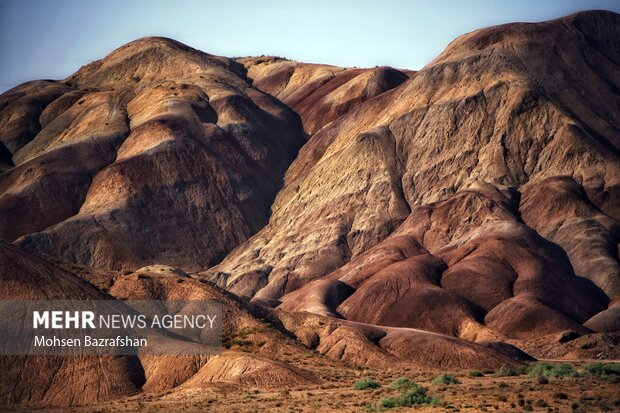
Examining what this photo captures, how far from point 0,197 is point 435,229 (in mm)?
68105

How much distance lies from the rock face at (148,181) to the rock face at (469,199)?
6.88 metres

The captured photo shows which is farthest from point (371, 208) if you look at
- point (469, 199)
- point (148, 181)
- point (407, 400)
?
point (407, 400)

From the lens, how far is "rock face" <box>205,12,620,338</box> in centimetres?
11975

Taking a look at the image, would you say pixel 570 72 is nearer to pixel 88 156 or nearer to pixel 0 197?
pixel 88 156

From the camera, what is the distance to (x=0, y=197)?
16638cm

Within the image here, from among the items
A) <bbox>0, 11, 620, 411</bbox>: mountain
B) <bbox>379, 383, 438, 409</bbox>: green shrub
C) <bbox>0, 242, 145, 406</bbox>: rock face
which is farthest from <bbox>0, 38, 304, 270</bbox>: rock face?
<bbox>379, 383, 438, 409</bbox>: green shrub

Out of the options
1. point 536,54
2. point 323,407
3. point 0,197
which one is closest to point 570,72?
point 536,54

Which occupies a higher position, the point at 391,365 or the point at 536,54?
the point at 536,54

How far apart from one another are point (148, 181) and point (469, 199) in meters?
52.4

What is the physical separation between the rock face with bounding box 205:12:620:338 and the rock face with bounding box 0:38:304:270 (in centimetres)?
688

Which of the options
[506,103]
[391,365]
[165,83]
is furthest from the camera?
[165,83]

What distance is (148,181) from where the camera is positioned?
16738cm

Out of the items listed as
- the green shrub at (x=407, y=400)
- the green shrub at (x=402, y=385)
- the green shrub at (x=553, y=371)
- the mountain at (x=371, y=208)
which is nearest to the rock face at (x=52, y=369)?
the mountain at (x=371, y=208)

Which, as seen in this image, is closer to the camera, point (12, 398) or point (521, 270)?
point (12, 398)
